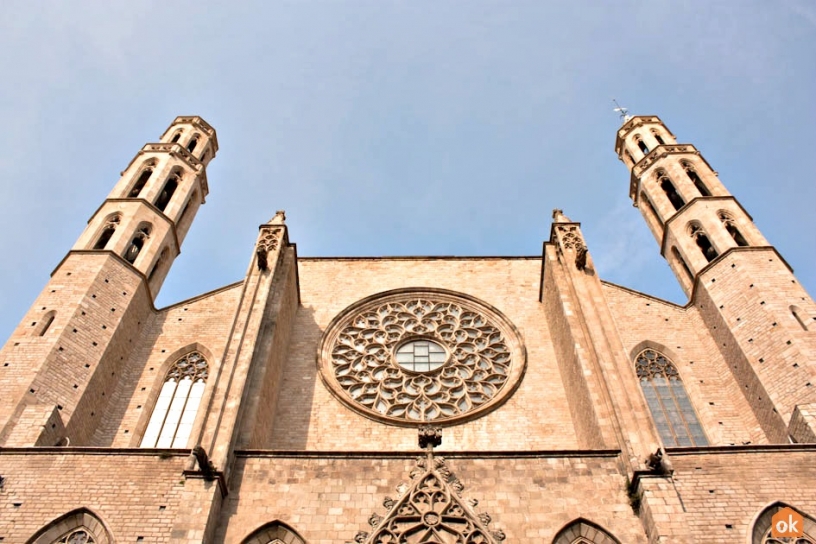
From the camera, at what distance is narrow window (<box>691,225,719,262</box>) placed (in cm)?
1715

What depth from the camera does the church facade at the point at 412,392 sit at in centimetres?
963

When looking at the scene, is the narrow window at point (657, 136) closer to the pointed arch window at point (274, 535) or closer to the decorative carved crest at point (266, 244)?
the decorative carved crest at point (266, 244)

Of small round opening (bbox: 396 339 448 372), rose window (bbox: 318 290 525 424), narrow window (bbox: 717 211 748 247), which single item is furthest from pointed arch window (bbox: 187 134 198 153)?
narrow window (bbox: 717 211 748 247)

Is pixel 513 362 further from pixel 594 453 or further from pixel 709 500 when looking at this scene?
pixel 709 500

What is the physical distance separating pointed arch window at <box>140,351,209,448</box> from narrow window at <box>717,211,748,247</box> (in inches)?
510

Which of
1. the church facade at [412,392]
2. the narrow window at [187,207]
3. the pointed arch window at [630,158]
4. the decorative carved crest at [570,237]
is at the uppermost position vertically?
the pointed arch window at [630,158]

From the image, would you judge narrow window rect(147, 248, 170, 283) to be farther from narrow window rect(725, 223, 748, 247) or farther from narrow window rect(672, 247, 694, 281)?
narrow window rect(725, 223, 748, 247)

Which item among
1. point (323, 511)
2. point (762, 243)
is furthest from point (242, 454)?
point (762, 243)

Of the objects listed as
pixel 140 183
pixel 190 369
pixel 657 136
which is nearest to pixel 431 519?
pixel 190 369

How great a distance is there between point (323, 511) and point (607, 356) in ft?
17.9

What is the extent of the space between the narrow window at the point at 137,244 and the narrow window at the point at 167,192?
5.52 feet

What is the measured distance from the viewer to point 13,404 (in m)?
11.7

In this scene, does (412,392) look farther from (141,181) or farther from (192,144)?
(192,144)

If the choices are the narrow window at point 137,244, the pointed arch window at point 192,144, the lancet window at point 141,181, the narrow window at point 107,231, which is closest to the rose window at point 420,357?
the narrow window at point 137,244
